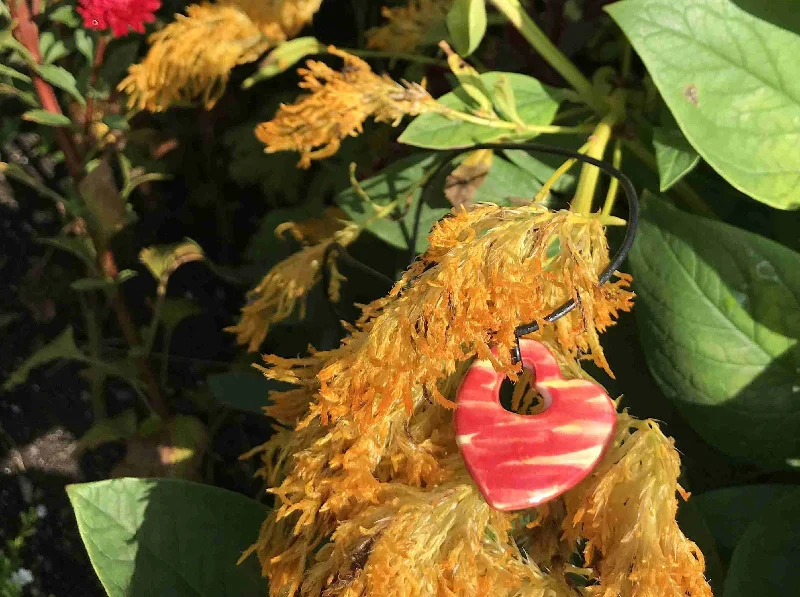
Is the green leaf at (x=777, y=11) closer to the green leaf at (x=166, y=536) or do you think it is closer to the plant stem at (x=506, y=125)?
the plant stem at (x=506, y=125)

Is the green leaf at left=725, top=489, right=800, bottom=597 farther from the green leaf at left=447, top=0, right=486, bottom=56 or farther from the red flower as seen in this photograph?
the red flower

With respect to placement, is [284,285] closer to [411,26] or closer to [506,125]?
[506,125]

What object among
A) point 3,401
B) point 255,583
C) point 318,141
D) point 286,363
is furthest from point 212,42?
point 3,401

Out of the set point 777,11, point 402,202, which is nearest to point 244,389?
point 402,202

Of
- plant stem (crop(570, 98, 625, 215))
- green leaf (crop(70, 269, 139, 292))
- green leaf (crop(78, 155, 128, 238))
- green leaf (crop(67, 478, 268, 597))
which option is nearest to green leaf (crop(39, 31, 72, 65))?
green leaf (crop(78, 155, 128, 238))

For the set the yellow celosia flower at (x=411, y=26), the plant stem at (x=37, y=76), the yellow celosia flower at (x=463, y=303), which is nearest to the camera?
the yellow celosia flower at (x=463, y=303)

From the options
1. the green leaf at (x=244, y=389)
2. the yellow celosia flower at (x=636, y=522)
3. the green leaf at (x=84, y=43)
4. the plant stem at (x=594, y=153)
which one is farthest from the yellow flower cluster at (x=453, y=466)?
the green leaf at (x=84, y=43)
